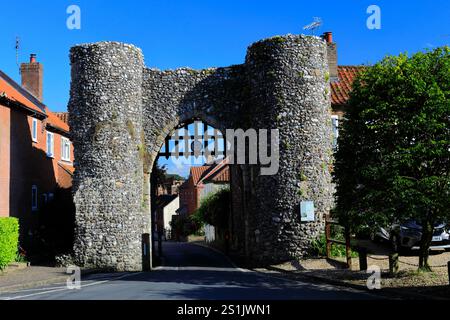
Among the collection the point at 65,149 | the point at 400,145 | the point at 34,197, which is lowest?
the point at 34,197

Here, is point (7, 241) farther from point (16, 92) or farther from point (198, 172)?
point (198, 172)

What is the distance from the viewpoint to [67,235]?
79.2 feet

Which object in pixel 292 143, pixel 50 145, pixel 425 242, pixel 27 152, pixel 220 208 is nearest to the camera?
pixel 425 242

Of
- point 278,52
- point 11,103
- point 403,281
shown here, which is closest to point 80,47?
point 11,103

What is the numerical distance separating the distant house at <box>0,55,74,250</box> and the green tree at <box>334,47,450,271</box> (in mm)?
14686

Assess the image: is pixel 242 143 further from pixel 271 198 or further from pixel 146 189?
pixel 146 189

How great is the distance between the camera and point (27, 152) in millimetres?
24844

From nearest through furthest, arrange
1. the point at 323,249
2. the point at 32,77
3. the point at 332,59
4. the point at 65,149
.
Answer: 1. the point at 323,249
2. the point at 332,59
3. the point at 32,77
4. the point at 65,149

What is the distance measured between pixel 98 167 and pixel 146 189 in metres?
2.57

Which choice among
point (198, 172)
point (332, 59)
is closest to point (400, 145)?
point (332, 59)

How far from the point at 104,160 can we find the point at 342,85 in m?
12.3

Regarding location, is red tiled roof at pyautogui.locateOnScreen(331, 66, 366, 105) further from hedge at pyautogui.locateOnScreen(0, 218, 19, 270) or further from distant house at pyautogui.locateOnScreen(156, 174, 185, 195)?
distant house at pyautogui.locateOnScreen(156, 174, 185, 195)
